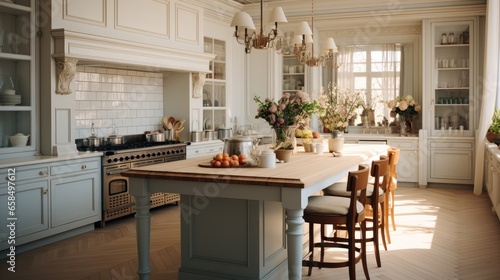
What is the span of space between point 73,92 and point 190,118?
7.64 ft

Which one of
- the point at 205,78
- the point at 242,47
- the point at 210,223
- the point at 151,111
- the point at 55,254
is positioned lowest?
the point at 55,254

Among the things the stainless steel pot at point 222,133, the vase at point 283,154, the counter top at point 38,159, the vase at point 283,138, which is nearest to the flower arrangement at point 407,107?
the stainless steel pot at point 222,133

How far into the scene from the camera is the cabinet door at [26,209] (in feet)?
15.2

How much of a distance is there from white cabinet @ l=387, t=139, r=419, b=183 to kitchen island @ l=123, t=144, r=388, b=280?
4.79 metres

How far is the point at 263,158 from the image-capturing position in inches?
148

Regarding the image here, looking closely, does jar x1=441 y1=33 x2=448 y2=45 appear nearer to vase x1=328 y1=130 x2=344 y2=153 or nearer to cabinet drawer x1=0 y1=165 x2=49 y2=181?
vase x1=328 y1=130 x2=344 y2=153

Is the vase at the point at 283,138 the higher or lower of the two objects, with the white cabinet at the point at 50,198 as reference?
higher

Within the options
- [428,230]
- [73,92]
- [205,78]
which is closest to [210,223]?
[73,92]

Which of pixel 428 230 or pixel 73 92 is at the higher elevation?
pixel 73 92

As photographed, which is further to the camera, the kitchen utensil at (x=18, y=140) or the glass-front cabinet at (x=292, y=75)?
the glass-front cabinet at (x=292, y=75)

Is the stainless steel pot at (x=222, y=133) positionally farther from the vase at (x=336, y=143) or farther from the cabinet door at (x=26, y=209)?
the cabinet door at (x=26, y=209)

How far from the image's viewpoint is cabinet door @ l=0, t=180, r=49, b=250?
4.64 metres

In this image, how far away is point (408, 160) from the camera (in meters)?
8.59

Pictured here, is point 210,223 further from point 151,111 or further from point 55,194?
point 151,111
